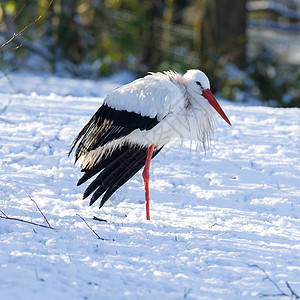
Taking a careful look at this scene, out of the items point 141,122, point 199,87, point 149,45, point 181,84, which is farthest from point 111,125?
point 149,45

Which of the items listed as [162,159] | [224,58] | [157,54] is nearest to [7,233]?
[162,159]

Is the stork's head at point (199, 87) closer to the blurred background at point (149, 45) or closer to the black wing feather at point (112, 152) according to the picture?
the black wing feather at point (112, 152)

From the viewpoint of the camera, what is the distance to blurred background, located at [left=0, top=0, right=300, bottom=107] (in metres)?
13.1

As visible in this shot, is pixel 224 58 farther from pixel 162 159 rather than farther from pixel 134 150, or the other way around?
pixel 134 150

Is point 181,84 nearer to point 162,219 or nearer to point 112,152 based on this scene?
point 112,152

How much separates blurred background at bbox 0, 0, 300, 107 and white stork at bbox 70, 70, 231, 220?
7.39 m

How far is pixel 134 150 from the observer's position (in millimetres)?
5234

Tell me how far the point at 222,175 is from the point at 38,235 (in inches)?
99.7

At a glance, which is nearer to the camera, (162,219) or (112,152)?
(162,219)

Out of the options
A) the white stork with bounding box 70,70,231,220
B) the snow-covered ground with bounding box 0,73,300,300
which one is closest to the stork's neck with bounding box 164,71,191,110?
the white stork with bounding box 70,70,231,220

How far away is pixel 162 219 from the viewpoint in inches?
197

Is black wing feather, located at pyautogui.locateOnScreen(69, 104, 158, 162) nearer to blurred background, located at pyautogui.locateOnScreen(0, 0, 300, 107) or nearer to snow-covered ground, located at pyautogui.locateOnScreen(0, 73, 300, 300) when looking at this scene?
snow-covered ground, located at pyautogui.locateOnScreen(0, 73, 300, 300)

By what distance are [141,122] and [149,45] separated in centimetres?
1082

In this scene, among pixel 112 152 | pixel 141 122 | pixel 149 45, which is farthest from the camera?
pixel 149 45
